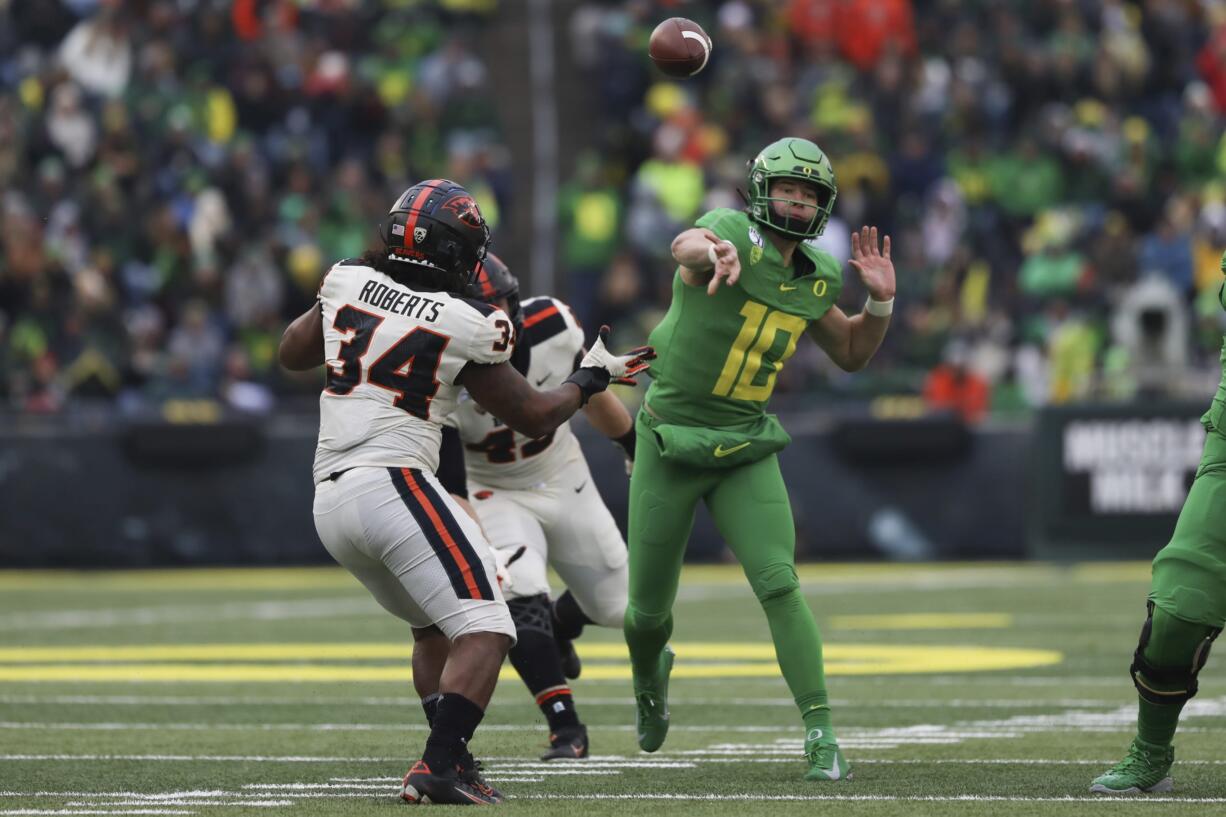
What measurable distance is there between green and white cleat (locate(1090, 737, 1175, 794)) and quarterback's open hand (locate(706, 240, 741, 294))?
6.14 ft

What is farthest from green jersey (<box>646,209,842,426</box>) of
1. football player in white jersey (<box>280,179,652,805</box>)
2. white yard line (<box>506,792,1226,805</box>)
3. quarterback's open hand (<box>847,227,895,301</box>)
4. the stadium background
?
the stadium background

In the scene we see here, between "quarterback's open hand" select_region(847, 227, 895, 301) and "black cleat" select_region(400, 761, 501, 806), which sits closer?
"black cleat" select_region(400, 761, 501, 806)

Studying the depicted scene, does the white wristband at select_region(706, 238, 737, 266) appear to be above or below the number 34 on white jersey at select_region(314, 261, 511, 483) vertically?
above

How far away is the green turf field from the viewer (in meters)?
6.68

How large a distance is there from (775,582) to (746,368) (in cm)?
73

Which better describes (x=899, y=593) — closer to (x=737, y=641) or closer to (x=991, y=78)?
(x=737, y=641)

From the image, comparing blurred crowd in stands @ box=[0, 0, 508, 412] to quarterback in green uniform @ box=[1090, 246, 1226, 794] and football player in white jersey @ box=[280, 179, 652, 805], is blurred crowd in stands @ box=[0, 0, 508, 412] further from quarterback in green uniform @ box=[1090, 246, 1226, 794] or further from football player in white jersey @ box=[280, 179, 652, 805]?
quarterback in green uniform @ box=[1090, 246, 1226, 794]

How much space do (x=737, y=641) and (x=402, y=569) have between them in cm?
617

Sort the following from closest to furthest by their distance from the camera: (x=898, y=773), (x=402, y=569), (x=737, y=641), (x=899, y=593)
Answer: (x=402, y=569) → (x=898, y=773) → (x=737, y=641) → (x=899, y=593)

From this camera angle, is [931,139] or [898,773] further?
[931,139]

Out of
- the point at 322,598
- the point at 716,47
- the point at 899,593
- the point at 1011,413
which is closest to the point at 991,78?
the point at 716,47

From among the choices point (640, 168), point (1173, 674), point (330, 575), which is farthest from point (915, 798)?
point (640, 168)

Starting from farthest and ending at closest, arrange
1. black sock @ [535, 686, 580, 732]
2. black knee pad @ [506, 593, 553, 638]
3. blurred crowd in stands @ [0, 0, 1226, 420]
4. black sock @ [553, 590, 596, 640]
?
blurred crowd in stands @ [0, 0, 1226, 420] < black sock @ [553, 590, 596, 640] < black knee pad @ [506, 593, 553, 638] < black sock @ [535, 686, 580, 732]

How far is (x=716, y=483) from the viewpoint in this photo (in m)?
7.46
